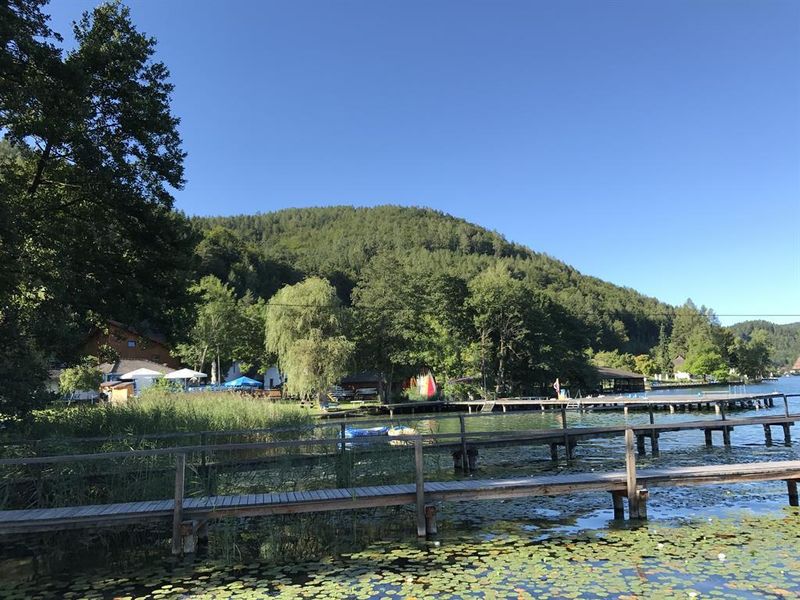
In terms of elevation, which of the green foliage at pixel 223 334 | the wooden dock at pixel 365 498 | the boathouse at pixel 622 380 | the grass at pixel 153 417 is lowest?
the boathouse at pixel 622 380

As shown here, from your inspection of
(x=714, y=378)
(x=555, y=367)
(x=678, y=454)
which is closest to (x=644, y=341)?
Result: (x=714, y=378)

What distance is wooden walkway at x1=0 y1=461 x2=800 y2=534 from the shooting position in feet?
25.1

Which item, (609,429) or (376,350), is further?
(376,350)

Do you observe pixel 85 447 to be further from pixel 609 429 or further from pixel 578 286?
pixel 578 286

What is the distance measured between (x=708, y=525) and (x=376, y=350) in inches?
1813

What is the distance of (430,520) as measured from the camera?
8.48m

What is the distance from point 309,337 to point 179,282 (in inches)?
1088

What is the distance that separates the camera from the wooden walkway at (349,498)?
7645mm

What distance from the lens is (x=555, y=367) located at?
59750 mm

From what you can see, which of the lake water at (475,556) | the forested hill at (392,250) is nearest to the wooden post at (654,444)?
the lake water at (475,556)

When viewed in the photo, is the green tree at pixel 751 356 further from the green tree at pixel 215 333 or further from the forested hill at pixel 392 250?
the green tree at pixel 215 333

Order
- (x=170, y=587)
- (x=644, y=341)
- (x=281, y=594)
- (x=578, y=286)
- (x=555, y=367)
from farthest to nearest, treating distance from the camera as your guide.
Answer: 1. (x=644, y=341)
2. (x=578, y=286)
3. (x=555, y=367)
4. (x=170, y=587)
5. (x=281, y=594)

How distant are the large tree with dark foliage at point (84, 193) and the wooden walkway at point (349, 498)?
4.12 m

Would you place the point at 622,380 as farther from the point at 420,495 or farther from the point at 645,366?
the point at 420,495
